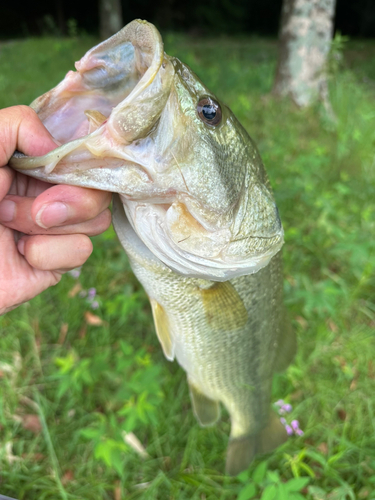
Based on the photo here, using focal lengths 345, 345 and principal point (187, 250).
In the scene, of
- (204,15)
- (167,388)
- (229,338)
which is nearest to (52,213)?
(229,338)

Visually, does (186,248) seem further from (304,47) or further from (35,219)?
(304,47)

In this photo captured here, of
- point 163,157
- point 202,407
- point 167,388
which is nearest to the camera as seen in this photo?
point 163,157

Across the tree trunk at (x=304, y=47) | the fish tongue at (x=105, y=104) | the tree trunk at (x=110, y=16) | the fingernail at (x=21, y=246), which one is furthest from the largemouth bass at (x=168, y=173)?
the tree trunk at (x=110, y=16)

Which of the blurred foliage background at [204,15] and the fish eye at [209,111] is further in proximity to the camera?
the blurred foliage background at [204,15]

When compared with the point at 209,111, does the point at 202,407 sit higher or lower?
lower

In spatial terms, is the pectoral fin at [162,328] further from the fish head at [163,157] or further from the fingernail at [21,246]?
the fingernail at [21,246]

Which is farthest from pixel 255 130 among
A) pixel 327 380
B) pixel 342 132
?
pixel 327 380

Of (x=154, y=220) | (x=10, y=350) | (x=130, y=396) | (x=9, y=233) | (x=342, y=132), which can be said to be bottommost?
(x=10, y=350)

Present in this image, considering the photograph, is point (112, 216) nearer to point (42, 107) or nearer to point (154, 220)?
point (154, 220)
